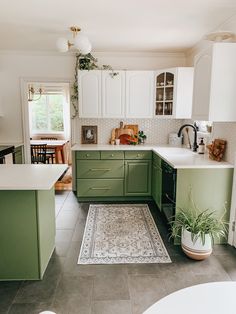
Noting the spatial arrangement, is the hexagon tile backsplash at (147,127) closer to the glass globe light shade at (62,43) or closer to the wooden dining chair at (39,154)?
the wooden dining chair at (39,154)

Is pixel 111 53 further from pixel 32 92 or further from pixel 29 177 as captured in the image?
pixel 32 92

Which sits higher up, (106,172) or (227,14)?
(227,14)

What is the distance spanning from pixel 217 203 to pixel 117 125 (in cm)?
243

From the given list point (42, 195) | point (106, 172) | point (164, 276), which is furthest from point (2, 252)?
point (106, 172)

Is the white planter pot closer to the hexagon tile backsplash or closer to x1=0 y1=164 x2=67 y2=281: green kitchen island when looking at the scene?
x1=0 y1=164 x2=67 y2=281: green kitchen island

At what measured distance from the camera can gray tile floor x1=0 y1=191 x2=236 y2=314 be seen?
194 cm

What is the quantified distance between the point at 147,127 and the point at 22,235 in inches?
124

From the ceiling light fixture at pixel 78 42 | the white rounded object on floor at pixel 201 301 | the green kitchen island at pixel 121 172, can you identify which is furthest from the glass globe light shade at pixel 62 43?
the white rounded object on floor at pixel 201 301

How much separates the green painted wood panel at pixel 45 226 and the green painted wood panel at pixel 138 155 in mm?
1764

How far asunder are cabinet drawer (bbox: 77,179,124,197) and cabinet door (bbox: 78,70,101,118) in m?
1.12

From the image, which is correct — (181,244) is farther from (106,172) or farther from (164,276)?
(106,172)

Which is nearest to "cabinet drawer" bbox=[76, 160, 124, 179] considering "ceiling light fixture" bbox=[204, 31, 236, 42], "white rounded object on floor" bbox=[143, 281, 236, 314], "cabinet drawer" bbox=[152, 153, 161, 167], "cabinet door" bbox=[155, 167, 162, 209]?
"cabinet drawer" bbox=[152, 153, 161, 167]

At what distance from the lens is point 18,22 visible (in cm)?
299

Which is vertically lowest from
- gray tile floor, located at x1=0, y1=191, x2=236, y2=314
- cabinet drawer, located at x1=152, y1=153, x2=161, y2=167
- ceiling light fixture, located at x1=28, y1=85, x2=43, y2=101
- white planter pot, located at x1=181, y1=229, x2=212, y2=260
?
gray tile floor, located at x1=0, y1=191, x2=236, y2=314
